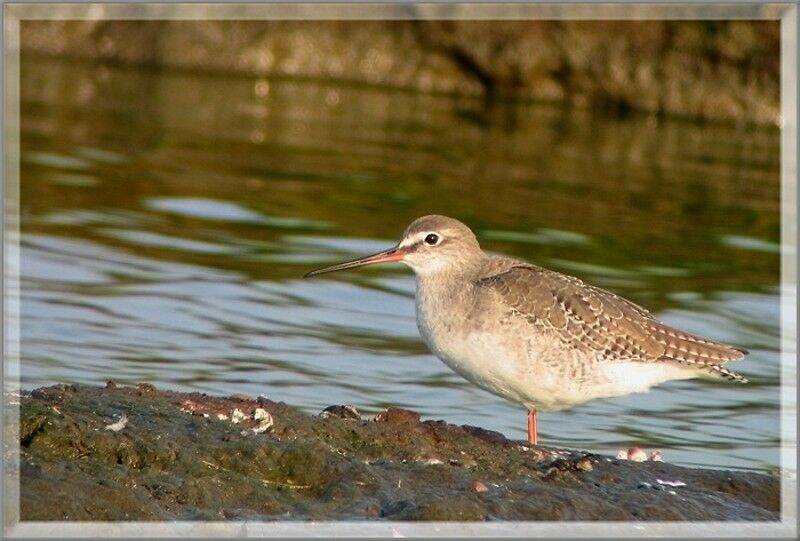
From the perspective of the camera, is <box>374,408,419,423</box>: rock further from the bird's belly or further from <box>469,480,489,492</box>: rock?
<box>469,480,489,492</box>: rock

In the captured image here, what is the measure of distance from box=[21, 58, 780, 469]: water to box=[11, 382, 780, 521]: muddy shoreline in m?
1.86

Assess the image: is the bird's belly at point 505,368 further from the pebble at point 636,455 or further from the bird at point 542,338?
the pebble at point 636,455

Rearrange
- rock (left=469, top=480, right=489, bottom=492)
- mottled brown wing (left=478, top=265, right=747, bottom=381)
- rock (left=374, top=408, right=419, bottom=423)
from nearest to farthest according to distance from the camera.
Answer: rock (left=469, top=480, right=489, bottom=492)
rock (left=374, top=408, right=419, bottom=423)
mottled brown wing (left=478, top=265, right=747, bottom=381)

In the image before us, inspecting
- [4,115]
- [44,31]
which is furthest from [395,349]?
[44,31]

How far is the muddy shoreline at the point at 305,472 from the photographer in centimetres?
662

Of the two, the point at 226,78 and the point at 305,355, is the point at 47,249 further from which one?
the point at 226,78

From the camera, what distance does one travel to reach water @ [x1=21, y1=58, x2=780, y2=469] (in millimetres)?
10758

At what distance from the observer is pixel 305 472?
23.2 ft

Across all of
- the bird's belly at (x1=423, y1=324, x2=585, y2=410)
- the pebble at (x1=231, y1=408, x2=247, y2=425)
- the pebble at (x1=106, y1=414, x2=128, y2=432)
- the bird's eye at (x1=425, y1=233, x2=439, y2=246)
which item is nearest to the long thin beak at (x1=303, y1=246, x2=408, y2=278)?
the bird's eye at (x1=425, y1=233, x2=439, y2=246)

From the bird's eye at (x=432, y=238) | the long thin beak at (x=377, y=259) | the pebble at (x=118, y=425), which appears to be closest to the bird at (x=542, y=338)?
the bird's eye at (x=432, y=238)

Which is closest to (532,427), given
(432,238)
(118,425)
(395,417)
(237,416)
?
(395,417)

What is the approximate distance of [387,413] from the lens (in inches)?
320

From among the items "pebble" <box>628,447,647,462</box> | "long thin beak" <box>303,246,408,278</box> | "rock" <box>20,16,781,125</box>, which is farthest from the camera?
"rock" <box>20,16,781,125</box>

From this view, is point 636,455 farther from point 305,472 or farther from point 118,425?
point 118,425
